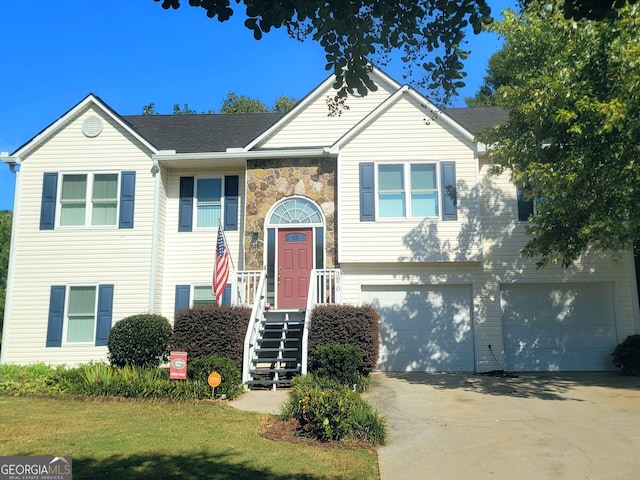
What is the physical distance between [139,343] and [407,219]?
7.11m

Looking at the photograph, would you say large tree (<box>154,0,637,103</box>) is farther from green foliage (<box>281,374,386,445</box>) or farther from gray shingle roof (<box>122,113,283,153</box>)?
gray shingle roof (<box>122,113,283,153</box>)

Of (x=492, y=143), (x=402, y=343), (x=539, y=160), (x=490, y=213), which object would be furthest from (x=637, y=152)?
(x=402, y=343)

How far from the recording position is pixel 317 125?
49.1ft

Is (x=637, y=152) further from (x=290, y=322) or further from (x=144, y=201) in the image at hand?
(x=144, y=201)

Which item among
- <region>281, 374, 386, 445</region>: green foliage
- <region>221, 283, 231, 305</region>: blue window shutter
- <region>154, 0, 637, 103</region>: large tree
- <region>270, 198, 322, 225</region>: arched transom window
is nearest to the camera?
<region>154, 0, 637, 103</region>: large tree

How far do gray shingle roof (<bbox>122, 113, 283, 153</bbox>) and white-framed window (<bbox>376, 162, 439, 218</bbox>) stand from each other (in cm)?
416

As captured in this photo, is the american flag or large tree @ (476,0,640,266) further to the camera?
the american flag

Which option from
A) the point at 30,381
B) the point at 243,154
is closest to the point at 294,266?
the point at 243,154

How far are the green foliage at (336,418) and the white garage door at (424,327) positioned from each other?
6.34 meters

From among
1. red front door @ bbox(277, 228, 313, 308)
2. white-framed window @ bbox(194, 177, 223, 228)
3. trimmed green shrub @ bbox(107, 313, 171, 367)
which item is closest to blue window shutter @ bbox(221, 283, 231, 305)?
red front door @ bbox(277, 228, 313, 308)

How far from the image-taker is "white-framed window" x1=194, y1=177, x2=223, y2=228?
14992 millimetres

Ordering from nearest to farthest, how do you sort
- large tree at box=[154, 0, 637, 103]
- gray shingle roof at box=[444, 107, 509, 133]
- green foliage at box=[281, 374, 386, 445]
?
large tree at box=[154, 0, 637, 103] < green foliage at box=[281, 374, 386, 445] < gray shingle roof at box=[444, 107, 509, 133]

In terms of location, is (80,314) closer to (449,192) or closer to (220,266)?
(220,266)

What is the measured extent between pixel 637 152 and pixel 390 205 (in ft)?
19.7
